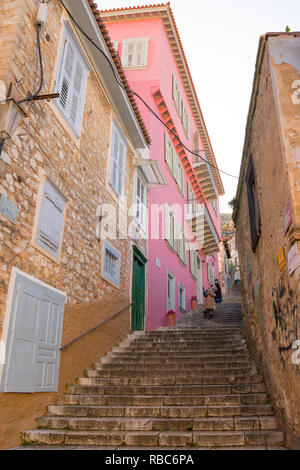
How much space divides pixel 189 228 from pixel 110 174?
11158 mm

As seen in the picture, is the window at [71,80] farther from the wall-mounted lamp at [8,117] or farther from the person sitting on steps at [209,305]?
the person sitting on steps at [209,305]

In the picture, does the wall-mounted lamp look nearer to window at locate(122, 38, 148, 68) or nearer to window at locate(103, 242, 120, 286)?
window at locate(103, 242, 120, 286)

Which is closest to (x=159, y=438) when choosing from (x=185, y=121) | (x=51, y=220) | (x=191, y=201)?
(x=51, y=220)

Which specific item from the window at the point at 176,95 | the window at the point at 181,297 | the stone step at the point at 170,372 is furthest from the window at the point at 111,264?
the window at the point at 176,95

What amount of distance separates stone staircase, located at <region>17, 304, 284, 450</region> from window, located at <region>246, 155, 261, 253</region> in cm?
235

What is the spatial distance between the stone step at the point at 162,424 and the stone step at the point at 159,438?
0.49 feet

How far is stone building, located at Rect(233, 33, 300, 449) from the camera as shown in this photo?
383cm

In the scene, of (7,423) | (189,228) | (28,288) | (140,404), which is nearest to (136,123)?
(28,288)

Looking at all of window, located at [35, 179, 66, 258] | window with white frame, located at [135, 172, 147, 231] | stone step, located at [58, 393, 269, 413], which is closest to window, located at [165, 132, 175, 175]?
window with white frame, located at [135, 172, 147, 231]

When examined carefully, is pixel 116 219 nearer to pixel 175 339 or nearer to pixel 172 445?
pixel 175 339

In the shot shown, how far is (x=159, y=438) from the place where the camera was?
178 inches

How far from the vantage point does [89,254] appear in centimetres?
745

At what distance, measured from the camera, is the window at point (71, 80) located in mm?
6749

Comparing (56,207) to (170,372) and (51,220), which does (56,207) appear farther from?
(170,372)
